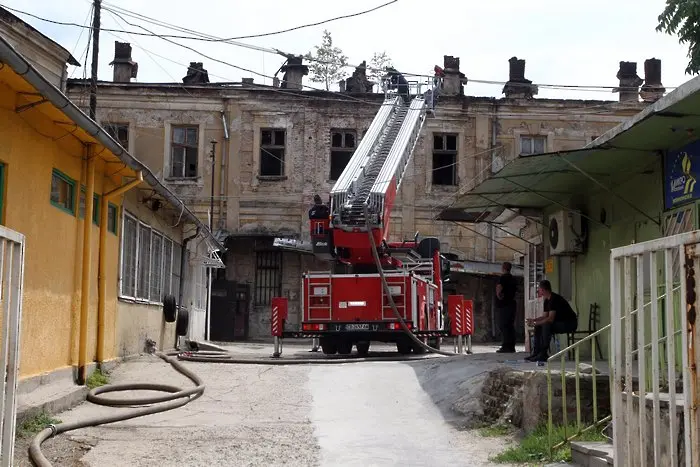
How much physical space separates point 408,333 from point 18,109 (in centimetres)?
1059

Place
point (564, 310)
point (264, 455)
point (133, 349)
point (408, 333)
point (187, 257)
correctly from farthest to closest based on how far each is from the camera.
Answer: point (187, 257) → point (408, 333) → point (133, 349) → point (564, 310) → point (264, 455)

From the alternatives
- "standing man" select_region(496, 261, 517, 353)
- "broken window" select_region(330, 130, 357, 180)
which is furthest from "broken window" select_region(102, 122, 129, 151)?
"standing man" select_region(496, 261, 517, 353)

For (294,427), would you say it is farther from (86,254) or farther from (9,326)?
(9,326)

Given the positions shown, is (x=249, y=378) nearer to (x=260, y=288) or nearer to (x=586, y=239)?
(x=586, y=239)

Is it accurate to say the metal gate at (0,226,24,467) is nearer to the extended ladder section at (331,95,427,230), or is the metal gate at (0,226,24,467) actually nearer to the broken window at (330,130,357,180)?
the extended ladder section at (331,95,427,230)

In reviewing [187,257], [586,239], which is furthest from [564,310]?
[187,257]

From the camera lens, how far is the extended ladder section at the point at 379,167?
62.4 ft

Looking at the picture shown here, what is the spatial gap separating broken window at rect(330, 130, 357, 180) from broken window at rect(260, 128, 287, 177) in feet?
6.00

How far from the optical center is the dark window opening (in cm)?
3262

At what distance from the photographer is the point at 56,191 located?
11211mm

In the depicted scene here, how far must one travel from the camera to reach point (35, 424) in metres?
8.96

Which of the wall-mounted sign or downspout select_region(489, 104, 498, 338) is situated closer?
the wall-mounted sign

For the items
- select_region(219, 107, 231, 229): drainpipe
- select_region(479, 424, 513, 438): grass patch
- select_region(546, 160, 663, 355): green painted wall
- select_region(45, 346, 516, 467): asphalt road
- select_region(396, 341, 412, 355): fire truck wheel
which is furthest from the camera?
select_region(219, 107, 231, 229): drainpipe

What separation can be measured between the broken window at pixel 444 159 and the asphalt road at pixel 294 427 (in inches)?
771
